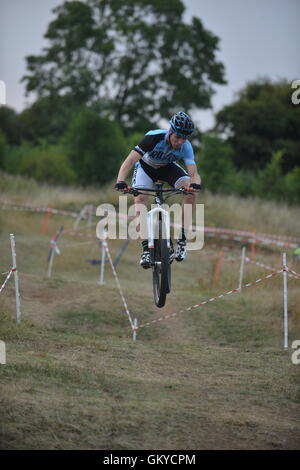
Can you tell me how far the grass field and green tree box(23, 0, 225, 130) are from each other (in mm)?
25460

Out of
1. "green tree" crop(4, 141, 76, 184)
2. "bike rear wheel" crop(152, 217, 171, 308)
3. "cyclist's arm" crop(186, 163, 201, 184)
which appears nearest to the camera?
"bike rear wheel" crop(152, 217, 171, 308)

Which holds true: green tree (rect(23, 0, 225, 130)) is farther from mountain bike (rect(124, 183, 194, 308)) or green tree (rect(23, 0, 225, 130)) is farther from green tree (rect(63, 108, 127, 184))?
mountain bike (rect(124, 183, 194, 308))

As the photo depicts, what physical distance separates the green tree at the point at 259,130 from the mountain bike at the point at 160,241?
3601cm

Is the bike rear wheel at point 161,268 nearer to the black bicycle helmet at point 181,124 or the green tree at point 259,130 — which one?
the black bicycle helmet at point 181,124

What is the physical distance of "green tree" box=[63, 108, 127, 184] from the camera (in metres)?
31.0

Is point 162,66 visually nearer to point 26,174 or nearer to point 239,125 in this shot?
point 239,125

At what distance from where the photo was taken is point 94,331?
11.2m

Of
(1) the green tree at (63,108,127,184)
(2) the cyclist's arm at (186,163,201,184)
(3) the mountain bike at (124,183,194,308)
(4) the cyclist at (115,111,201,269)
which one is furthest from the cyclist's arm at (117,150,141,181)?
(1) the green tree at (63,108,127,184)

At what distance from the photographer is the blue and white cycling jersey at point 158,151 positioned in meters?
8.40

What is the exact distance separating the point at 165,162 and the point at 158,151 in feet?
0.98

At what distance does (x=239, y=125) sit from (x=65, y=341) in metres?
37.3

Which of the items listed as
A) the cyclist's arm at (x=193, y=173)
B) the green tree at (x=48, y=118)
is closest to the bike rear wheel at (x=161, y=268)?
the cyclist's arm at (x=193, y=173)
